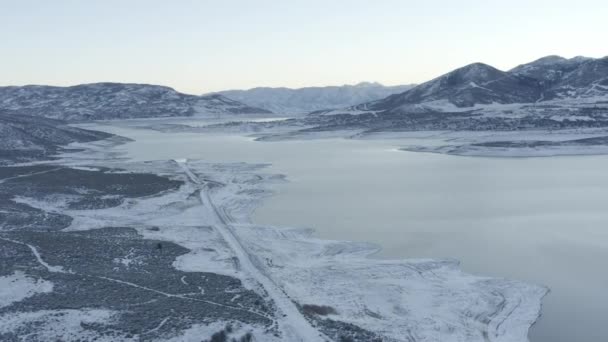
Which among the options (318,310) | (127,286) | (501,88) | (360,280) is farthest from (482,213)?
(501,88)

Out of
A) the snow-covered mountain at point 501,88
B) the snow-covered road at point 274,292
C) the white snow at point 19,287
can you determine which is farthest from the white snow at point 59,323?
the snow-covered mountain at point 501,88

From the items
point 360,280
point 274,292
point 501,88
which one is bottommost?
point 360,280

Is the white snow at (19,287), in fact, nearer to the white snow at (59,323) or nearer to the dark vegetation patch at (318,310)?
the white snow at (59,323)

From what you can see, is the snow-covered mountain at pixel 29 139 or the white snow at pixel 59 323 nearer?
the white snow at pixel 59 323

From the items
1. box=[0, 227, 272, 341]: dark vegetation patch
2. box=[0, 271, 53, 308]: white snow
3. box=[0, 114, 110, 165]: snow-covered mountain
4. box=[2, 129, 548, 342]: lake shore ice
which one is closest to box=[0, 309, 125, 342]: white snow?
box=[0, 227, 272, 341]: dark vegetation patch

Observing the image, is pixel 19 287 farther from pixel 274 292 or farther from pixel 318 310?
pixel 318 310
